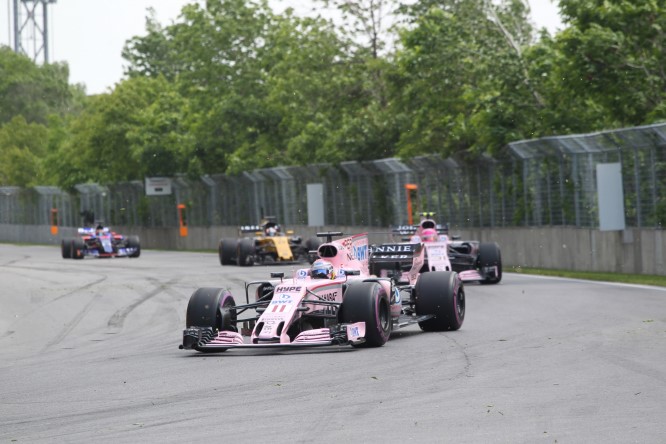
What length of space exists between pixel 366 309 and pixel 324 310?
36.5 inches

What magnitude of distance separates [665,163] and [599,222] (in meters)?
3.16

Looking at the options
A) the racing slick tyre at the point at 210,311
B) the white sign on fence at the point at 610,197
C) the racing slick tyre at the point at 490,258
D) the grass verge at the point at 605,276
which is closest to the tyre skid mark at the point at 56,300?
the racing slick tyre at the point at 210,311

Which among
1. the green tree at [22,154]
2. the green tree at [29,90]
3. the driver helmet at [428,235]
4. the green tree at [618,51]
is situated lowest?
the driver helmet at [428,235]

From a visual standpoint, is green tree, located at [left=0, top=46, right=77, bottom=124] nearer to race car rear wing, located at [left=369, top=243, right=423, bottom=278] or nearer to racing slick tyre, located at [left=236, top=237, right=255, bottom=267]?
racing slick tyre, located at [left=236, top=237, right=255, bottom=267]

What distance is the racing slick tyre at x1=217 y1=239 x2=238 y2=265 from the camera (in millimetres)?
38594

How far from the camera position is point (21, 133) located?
95000mm

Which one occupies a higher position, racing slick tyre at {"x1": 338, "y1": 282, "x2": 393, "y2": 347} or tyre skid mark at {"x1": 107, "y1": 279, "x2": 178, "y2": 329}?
racing slick tyre at {"x1": 338, "y1": 282, "x2": 393, "y2": 347}

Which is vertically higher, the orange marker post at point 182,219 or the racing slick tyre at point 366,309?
the orange marker post at point 182,219

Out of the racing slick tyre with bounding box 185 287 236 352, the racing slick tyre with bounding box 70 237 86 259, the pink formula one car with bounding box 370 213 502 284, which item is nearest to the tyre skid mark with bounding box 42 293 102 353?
the racing slick tyre with bounding box 185 287 236 352

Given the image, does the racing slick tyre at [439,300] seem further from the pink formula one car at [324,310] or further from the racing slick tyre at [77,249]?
the racing slick tyre at [77,249]

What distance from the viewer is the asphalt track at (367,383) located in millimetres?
8938

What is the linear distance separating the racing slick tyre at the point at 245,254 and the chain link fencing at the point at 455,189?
14.9ft

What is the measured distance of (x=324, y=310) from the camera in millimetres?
14883

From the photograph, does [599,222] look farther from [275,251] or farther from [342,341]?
[342,341]
